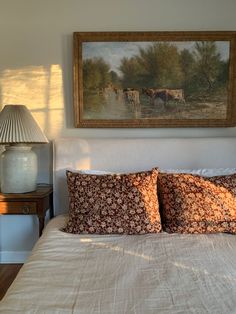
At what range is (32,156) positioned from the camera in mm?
2568

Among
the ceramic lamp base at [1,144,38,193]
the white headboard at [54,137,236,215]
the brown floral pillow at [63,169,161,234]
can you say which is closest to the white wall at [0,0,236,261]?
the white headboard at [54,137,236,215]

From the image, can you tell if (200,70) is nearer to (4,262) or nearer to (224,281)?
(224,281)

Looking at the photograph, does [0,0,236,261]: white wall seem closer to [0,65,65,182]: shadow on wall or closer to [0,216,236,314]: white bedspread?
[0,65,65,182]: shadow on wall

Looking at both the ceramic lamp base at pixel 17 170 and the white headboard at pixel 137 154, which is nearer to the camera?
the ceramic lamp base at pixel 17 170

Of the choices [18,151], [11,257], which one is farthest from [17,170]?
[11,257]

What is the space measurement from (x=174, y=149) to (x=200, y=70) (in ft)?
2.33

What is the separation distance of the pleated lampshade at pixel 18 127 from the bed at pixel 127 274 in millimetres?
662

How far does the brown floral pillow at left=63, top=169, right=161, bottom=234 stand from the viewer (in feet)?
6.82

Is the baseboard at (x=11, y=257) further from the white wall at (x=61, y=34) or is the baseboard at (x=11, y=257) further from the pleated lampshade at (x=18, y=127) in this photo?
the pleated lampshade at (x=18, y=127)

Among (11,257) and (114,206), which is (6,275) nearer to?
(11,257)

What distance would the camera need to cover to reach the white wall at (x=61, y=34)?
2.68 meters

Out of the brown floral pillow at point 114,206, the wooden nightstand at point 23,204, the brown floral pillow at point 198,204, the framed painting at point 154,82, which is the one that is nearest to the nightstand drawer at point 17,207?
the wooden nightstand at point 23,204

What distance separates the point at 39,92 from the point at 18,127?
17.8 inches

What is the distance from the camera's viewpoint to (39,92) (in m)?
2.75
